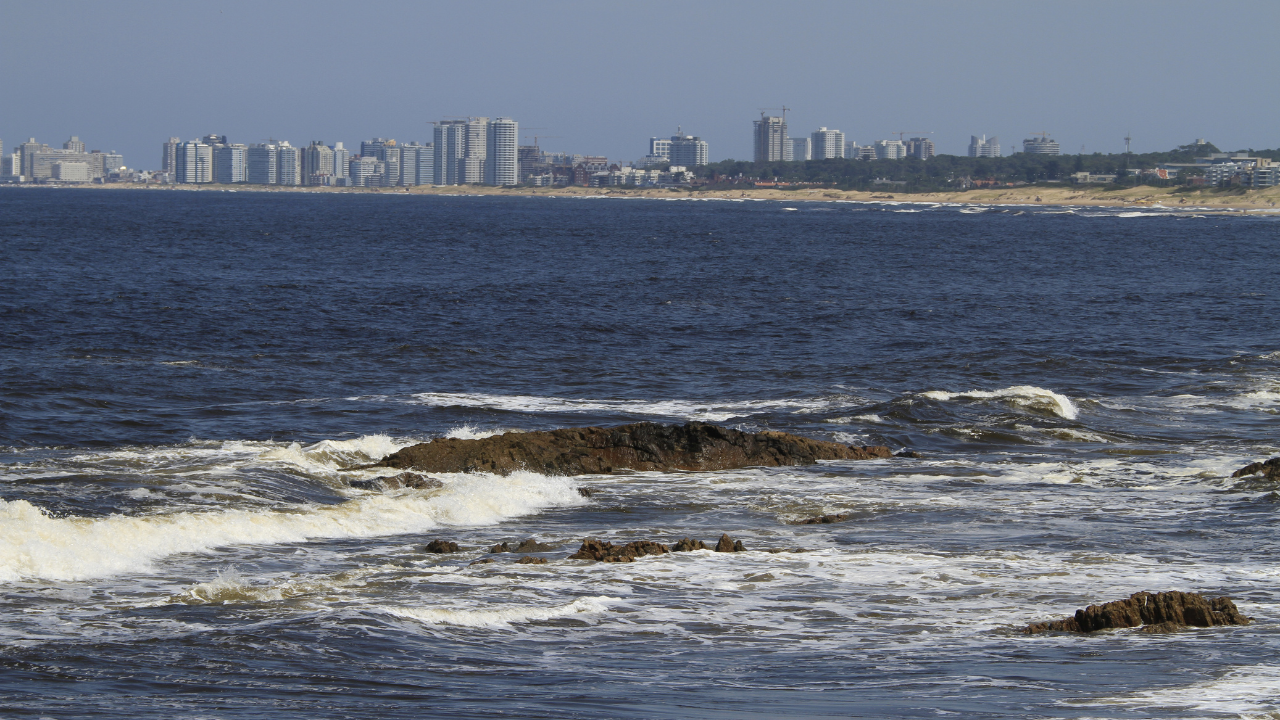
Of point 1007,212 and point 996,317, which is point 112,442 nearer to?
point 996,317

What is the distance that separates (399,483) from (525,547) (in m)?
4.70

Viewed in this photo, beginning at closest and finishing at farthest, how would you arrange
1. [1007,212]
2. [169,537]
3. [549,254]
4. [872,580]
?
[872,580], [169,537], [549,254], [1007,212]

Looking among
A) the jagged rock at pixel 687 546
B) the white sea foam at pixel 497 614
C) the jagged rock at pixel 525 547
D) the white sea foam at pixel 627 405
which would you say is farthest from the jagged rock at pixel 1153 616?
the white sea foam at pixel 627 405

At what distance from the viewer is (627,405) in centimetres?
2886

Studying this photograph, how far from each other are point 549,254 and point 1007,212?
414 ft

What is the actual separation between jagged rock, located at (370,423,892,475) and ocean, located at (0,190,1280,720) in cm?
62

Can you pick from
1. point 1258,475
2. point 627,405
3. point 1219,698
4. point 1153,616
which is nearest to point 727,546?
point 1153,616

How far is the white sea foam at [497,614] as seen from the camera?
1241cm

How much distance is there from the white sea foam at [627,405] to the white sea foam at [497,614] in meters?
14.3

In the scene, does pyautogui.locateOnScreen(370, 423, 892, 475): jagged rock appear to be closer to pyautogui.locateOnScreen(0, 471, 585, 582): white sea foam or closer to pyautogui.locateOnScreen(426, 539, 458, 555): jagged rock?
pyautogui.locateOnScreen(0, 471, 585, 582): white sea foam

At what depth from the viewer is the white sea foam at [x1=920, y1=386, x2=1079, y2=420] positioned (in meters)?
27.7

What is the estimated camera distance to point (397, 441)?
76.9 ft

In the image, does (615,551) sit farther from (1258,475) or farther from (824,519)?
(1258,475)

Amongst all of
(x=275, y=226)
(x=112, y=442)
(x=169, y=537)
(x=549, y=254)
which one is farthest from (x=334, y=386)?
(x=275, y=226)
